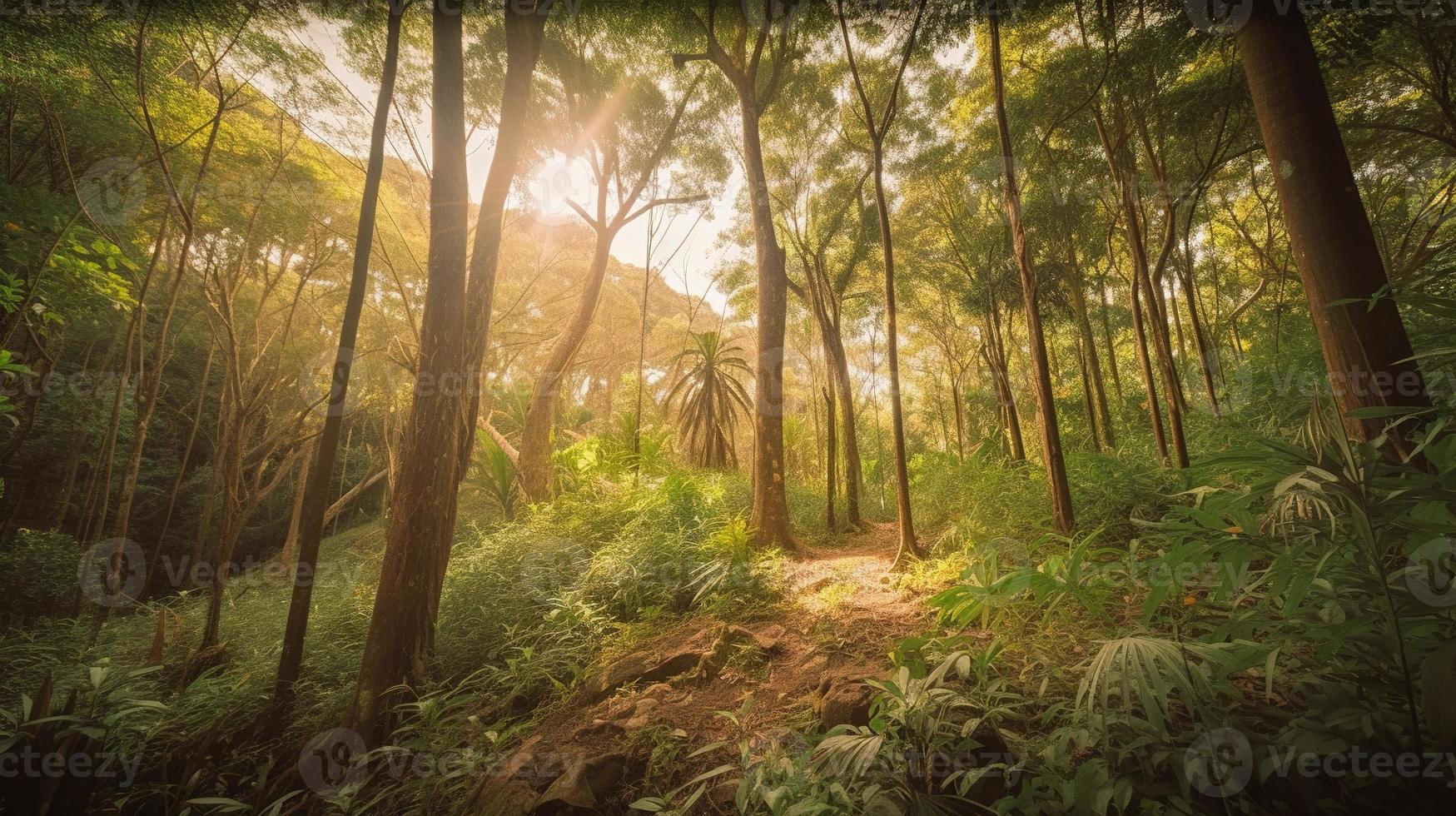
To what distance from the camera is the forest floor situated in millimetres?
1896

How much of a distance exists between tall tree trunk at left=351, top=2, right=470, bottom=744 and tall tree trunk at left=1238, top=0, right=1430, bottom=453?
14.2 ft

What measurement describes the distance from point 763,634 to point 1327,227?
3.26 m

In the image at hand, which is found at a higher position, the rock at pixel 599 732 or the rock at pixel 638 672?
the rock at pixel 638 672

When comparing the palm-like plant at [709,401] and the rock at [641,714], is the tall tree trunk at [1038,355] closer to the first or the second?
the rock at [641,714]

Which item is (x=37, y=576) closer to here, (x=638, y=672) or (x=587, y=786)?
(x=638, y=672)

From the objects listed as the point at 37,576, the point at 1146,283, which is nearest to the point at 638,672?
the point at 1146,283

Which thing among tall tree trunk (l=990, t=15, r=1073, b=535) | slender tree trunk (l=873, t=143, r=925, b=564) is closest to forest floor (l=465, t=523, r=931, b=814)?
slender tree trunk (l=873, t=143, r=925, b=564)

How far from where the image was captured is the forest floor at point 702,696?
1896 millimetres

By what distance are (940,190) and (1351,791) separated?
9.42 meters

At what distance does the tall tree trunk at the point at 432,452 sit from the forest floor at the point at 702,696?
1.12 meters

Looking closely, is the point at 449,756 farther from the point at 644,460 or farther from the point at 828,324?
the point at 828,324

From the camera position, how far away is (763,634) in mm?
2928

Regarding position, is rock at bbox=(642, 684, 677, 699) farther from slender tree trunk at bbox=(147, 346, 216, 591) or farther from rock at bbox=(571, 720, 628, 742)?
slender tree trunk at bbox=(147, 346, 216, 591)

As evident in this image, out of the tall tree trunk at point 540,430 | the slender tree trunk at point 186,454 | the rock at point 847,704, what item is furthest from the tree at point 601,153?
the rock at point 847,704
